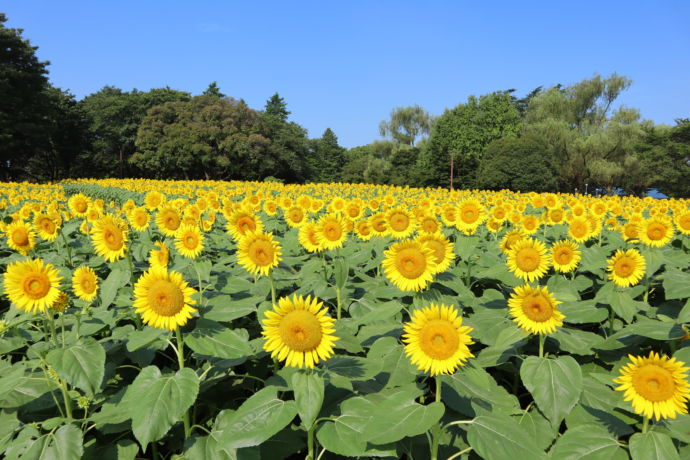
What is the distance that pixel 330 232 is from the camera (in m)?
4.11

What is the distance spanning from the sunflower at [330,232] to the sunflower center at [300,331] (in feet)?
6.99

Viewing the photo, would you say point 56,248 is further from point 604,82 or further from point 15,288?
point 604,82

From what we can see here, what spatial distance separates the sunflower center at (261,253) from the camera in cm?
310

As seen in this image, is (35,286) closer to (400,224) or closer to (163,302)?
(163,302)

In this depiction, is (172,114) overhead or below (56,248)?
overhead

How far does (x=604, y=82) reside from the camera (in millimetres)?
52688

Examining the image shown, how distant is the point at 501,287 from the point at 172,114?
64.1 metres

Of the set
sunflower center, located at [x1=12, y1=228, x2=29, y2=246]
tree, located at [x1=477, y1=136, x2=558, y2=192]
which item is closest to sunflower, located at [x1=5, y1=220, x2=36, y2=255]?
sunflower center, located at [x1=12, y1=228, x2=29, y2=246]

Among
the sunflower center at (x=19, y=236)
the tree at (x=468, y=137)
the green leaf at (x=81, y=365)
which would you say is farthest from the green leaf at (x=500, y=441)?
the tree at (x=468, y=137)

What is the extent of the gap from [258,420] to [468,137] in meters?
59.4

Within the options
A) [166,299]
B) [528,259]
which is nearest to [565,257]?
[528,259]

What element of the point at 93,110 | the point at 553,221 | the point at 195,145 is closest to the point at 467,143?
the point at 195,145

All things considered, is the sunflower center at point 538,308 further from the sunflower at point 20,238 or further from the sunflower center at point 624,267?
the sunflower at point 20,238

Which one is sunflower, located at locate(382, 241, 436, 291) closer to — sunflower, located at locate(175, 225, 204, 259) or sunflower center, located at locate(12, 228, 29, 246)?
sunflower, located at locate(175, 225, 204, 259)
